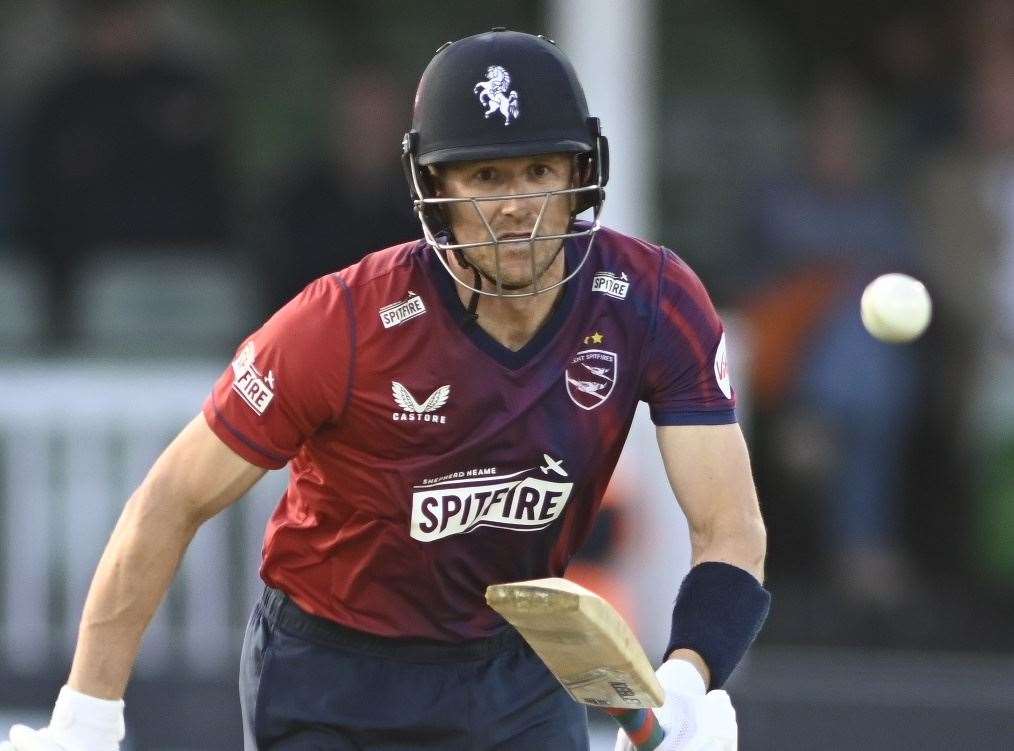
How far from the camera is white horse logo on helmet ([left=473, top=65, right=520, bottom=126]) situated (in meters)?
3.16

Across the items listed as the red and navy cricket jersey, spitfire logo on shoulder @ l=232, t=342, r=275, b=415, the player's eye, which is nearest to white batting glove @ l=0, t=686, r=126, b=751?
the red and navy cricket jersey

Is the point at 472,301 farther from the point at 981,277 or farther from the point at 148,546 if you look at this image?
the point at 981,277

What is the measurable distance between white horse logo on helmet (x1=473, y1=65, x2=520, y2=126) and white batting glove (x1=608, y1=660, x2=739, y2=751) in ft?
3.06

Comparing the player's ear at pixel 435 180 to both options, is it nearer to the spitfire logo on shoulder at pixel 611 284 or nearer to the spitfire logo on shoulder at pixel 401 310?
the spitfire logo on shoulder at pixel 401 310

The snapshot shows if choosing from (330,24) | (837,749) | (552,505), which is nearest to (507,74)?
(552,505)

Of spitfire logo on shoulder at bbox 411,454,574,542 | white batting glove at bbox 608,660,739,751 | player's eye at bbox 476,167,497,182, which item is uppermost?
player's eye at bbox 476,167,497,182

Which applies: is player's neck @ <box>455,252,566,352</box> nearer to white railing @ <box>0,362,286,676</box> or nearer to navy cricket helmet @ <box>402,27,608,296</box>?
navy cricket helmet @ <box>402,27,608,296</box>

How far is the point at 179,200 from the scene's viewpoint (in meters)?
7.13

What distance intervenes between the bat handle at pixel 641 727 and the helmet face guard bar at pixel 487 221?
2.24 ft

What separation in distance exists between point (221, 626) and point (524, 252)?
4.16 metres

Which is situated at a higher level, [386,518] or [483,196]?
[483,196]

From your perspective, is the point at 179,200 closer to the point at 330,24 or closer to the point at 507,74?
the point at 330,24

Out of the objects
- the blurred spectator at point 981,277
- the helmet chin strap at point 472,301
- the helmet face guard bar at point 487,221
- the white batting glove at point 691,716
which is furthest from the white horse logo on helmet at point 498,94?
the blurred spectator at point 981,277

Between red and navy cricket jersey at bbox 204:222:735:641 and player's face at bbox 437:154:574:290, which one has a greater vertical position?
player's face at bbox 437:154:574:290
